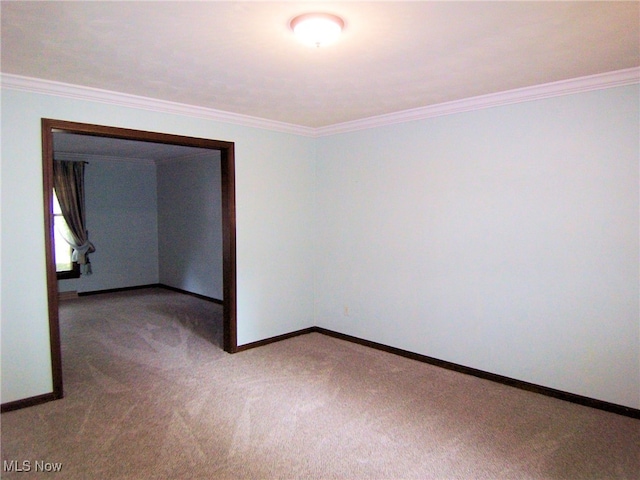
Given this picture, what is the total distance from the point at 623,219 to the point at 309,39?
2.50 metres

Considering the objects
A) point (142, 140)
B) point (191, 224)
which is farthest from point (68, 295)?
point (142, 140)

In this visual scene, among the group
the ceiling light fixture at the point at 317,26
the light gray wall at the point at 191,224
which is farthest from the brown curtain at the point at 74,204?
the ceiling light fixture at the point at 317,26

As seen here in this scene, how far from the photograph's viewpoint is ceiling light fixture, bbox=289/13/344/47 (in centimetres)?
200

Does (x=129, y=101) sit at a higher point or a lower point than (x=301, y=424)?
higher

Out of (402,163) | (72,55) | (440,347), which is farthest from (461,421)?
(72,55)

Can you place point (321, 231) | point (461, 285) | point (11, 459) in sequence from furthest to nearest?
point (321, 231) < point (461, 285) < point (11, 459)

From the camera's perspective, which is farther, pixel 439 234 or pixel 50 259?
pixel 439 234

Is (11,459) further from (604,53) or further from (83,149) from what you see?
(83,149)

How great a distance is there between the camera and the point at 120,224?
7.84 m

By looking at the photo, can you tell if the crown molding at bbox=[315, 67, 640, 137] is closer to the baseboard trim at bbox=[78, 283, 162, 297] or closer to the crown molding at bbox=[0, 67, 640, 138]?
the crown molding at bbox=[0, 67, 640, 138]

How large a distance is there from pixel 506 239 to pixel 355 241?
5.40ft

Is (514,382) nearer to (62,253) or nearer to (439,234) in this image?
(439,234)

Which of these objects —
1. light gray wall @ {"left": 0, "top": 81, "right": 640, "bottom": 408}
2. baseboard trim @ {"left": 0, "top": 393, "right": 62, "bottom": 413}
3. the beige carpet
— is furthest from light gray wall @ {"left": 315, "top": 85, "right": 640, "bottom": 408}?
baseboard trim @ {"left": 0, "top": 393, "right": 62, "bottom": 413}

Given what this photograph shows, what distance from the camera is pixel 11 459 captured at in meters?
2.48
